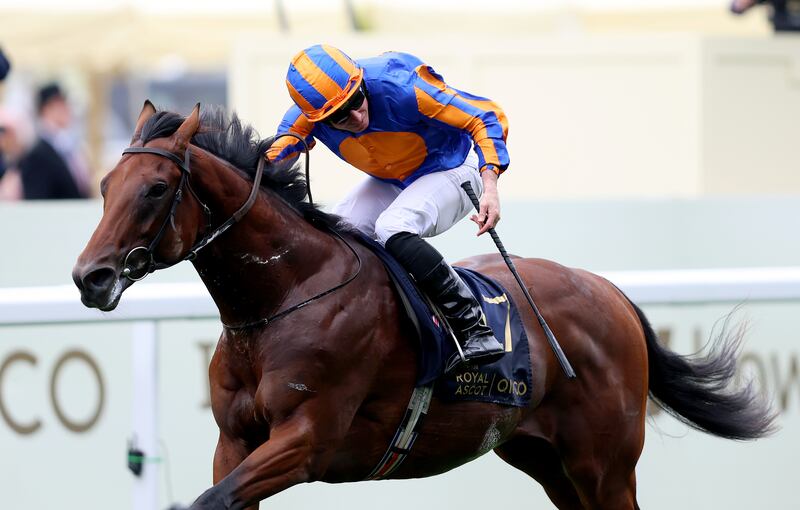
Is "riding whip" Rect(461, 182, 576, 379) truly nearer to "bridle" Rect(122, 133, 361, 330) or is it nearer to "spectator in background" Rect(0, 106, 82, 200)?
"bridle" Rect(122, 133, 361, 330)

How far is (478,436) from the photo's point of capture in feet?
13.1

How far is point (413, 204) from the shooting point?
3.89 metres

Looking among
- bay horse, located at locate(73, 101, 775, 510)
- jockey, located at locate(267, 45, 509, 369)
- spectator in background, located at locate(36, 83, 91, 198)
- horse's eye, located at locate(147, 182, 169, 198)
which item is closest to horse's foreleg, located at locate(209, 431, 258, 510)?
bay horse, located at locate(73, 101, 775, 510)

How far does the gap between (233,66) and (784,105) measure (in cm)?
415

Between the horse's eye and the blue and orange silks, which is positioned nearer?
the horse's eye

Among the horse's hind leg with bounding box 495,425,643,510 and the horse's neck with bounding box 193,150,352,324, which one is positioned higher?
the horse's neck with bounding box 193,150,352,324

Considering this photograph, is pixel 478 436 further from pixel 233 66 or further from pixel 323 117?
pixel 233 66

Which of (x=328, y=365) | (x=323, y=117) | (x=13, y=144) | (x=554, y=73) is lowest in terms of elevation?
(x=13, y=144)

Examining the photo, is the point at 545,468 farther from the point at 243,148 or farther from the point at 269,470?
the point at 243,148

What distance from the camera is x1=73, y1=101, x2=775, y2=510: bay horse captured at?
3.34 m

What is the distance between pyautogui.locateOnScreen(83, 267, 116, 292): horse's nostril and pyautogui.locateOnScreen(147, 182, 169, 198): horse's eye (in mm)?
245

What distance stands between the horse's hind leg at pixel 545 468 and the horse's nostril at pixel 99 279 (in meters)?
1.73

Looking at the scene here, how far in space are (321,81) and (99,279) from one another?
2.98 feet

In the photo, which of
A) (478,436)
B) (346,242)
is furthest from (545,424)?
(346,242)
